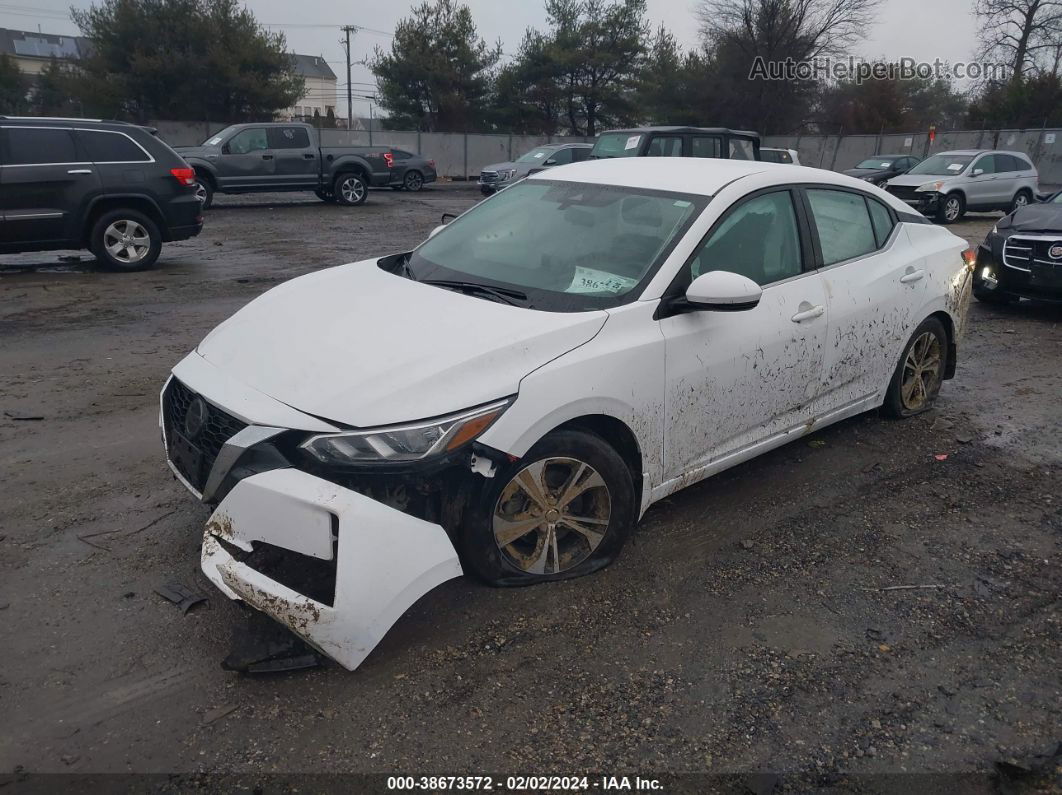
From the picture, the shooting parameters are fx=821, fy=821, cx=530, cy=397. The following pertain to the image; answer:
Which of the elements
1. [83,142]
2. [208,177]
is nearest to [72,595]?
[83,142]

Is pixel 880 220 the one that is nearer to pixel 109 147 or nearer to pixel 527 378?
pixel 527 378

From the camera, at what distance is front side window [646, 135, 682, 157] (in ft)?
46.0

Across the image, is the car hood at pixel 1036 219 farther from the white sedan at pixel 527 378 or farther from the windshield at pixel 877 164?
the windshield at pixel 877 164

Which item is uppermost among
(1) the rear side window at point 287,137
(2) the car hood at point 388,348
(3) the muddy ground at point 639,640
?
(1) the rear side window at point 287,137

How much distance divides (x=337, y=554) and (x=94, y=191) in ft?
29.5

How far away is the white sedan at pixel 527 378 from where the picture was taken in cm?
275

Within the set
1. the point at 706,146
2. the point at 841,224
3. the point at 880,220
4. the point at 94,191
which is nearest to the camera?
the point at 841,224

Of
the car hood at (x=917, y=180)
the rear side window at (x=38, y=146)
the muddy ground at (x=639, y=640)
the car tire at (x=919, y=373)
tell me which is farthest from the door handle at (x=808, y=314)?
the car hood at (x=917, y=180)

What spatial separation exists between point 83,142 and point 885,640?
33.9 ft

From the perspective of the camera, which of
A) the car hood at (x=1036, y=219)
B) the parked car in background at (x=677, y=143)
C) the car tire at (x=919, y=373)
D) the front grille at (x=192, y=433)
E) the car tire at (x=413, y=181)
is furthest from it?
the car tire at (x=413, y=181)

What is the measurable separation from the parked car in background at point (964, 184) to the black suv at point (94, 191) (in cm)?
1485

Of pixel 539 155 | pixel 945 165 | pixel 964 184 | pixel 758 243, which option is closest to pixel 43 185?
pixel 758 243

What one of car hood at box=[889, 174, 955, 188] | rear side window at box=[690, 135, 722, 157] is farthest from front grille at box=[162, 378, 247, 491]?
car hood at box=[889, 174, 955, 188]

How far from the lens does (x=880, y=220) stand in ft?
16.0
